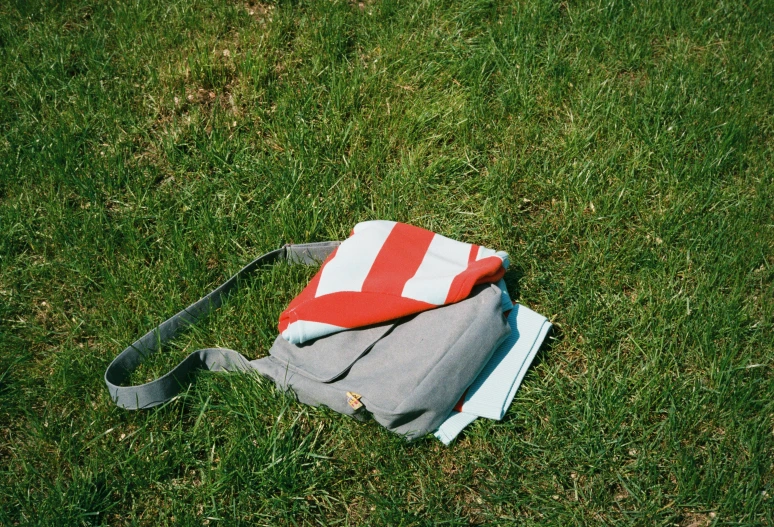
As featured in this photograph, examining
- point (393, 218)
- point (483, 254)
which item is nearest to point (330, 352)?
point (483, 254)

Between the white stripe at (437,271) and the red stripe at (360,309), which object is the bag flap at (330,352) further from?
the white stripe at (437,271)

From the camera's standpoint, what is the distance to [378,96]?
3.51 metres

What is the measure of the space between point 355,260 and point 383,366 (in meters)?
0.45

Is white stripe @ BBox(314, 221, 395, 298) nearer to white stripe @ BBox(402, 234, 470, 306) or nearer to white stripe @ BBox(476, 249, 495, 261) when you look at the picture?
white stripe @ BBox(402, 234, 470, 306)

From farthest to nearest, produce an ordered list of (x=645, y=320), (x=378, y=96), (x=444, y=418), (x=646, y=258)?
(x=378, y=96)
(x=646, y=258)
(x=645, y=320)
(x=444, y=418)

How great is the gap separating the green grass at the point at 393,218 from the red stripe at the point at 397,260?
16.7 inches

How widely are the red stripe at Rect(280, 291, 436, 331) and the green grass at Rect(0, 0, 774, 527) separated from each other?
0.36m

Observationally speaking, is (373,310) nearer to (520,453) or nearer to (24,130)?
(520,453)

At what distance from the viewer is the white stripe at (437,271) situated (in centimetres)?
243

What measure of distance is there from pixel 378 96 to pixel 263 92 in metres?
0.63

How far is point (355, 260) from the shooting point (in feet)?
8.46

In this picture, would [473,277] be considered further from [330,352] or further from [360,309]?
[330,352]

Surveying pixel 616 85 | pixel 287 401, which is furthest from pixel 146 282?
pixel 616 85

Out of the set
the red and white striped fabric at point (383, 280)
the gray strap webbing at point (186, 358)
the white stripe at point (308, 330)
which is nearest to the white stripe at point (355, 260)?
the red and white striped fabric at point (383, 280)
